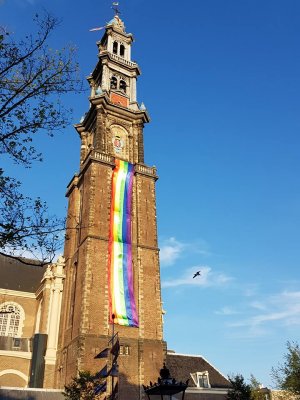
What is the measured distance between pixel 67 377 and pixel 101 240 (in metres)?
11.2

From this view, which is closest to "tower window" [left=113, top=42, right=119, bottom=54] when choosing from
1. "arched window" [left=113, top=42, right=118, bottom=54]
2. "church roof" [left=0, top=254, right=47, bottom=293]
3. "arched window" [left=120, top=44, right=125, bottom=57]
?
"arched window" [left=113, top=42, right=118, bottom=54]

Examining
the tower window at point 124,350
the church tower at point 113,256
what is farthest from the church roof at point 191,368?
the tower window at point 124,350

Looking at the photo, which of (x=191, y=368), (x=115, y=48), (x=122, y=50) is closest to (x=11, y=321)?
(x=191, y=368)

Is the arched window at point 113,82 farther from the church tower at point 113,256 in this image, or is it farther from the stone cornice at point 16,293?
the stone cornice at point 16,293

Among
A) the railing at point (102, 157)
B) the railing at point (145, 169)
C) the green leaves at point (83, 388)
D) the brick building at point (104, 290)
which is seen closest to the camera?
the green leaves at point (83, 388)

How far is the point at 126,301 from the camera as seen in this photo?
32.4 metres

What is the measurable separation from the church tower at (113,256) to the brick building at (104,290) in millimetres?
85

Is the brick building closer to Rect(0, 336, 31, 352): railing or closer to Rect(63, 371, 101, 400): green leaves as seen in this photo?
Rect(0, 336, 31, 352): railing

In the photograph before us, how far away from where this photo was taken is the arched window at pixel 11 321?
38.2m

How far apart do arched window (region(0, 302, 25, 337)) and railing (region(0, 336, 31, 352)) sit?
2.03m

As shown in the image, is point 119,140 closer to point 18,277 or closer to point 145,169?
point 145,169

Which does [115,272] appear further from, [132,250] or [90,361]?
[90,361]

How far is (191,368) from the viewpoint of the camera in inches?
1394

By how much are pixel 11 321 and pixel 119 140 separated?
73.7 ft
